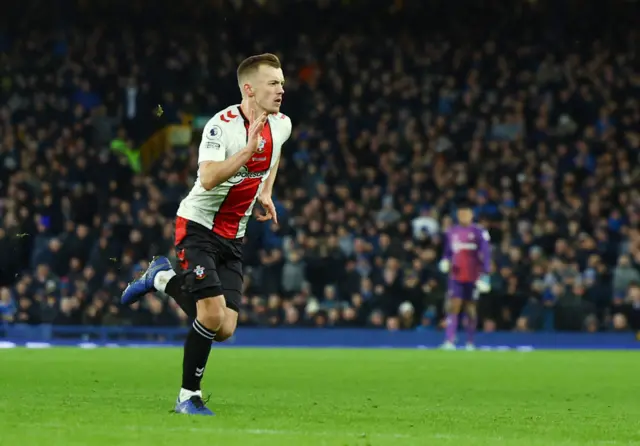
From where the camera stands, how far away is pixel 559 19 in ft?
94.0

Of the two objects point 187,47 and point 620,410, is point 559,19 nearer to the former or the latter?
point 187,47

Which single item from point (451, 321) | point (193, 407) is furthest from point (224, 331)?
point (451, 321)

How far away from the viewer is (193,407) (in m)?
8.30

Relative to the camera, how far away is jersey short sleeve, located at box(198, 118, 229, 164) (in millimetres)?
8188

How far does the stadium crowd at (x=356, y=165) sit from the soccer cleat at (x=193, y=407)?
13113 millimetres

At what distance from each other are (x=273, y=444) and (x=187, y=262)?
2.16m

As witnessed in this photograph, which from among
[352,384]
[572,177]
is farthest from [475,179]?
[352,384]

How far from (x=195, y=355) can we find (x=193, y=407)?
1.10 feet

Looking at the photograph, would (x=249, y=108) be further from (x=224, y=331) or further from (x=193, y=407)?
(x=193, y=407)

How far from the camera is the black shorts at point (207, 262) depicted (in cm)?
A: 841

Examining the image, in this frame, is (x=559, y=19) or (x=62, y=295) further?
(x=559, y=19)

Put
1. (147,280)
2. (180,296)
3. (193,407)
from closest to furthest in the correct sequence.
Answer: (193,407) → (180,296) → (147,280)

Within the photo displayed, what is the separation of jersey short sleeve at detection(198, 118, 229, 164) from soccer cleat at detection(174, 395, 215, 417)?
146 cm

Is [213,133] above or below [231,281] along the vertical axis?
above
